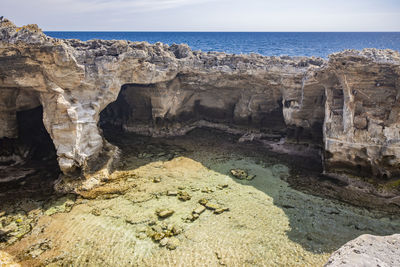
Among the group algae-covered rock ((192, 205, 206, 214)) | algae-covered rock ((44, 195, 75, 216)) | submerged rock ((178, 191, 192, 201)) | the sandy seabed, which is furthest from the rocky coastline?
algae-covered rock ((192, 205, 206, 214))

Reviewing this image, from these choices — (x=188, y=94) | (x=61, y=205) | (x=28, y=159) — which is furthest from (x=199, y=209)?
(x=188, y=94)

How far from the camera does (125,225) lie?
12.4 meters

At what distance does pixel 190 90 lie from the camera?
2384 centimetres

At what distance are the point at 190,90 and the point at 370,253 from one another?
19.4 m

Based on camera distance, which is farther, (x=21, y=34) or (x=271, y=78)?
(x=271, y=78)

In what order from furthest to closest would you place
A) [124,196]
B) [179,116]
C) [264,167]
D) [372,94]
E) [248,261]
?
[179,116] < [264,167] < [372,94] < [124,196] < [248,261]

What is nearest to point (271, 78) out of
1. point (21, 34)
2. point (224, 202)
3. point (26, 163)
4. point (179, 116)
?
point (179, 116)

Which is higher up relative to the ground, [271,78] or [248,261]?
[271,78]

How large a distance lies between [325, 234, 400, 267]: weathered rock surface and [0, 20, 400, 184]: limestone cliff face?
1004cm

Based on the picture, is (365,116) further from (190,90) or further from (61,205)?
(61,205)

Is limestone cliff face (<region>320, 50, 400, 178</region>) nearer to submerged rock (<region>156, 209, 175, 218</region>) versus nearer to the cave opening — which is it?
submerged rock (<region>156, 209, 175, 218</region>)

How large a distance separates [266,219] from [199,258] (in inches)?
144

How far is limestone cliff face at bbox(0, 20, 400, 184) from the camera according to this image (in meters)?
14.8

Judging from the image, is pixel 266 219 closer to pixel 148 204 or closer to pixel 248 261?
pixel 248 261
